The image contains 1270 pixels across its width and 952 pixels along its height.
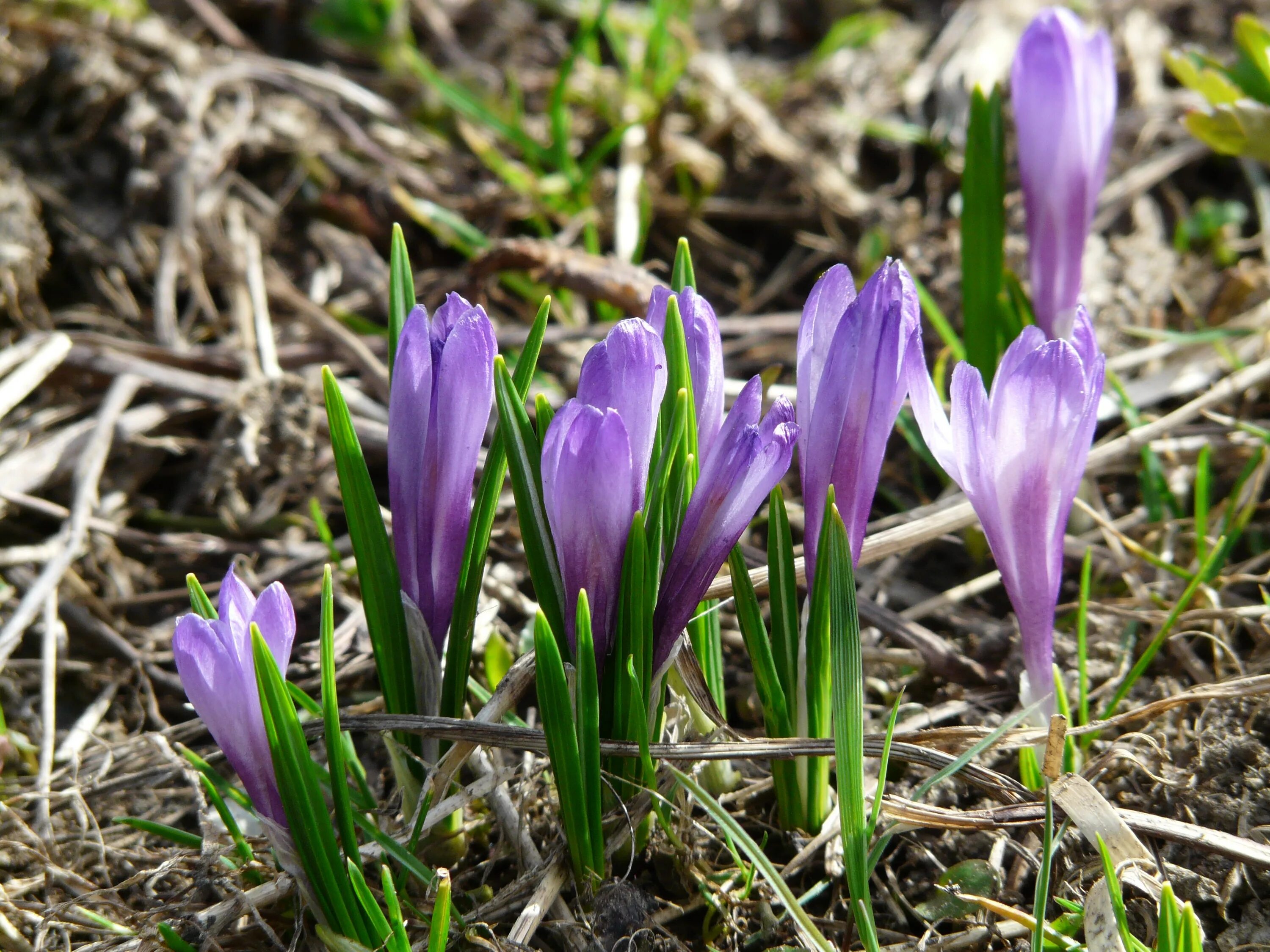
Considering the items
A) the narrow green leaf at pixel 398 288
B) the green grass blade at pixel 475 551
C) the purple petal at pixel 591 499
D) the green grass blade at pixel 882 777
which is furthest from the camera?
the narrow green leaf at pixel 398 288

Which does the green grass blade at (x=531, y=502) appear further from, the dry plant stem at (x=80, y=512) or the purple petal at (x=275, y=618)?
the dry plant stem at (x=80, y=512)

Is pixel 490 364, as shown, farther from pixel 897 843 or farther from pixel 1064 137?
pixel 1064 137

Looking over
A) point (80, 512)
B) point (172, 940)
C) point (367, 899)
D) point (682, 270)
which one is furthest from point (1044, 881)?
point (80, 512)

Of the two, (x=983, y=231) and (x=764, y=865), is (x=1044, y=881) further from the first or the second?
(x=983, y=231)

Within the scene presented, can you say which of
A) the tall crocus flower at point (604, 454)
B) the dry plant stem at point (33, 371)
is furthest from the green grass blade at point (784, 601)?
the dry plant stem at point (33, 371)

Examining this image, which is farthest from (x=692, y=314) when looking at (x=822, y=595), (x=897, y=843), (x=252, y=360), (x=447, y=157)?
(x=447, y=157)

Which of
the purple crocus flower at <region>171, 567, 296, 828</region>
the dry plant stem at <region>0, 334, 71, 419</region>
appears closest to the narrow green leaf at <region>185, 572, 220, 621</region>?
the purple crocus flower at <region>171, 567, 296, 828</region>
